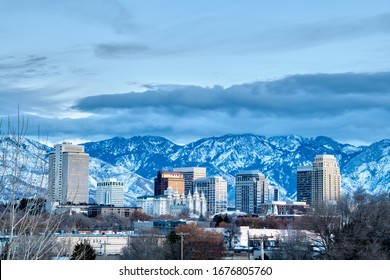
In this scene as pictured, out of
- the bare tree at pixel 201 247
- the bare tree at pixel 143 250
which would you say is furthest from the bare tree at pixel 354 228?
the bare tree at pixel 143 250

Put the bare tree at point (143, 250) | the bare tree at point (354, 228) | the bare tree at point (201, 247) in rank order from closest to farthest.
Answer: the bare tree at point (354, 228) → the bare tree at point (143, 250) → the bare tree at point (201, 247)

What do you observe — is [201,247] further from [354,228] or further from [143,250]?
[354,228]

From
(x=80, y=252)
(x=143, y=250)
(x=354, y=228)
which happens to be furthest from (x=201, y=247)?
(x=80, y=252)

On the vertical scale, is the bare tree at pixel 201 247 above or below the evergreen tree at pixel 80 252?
below

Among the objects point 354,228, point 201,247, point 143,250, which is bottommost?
point 201,247

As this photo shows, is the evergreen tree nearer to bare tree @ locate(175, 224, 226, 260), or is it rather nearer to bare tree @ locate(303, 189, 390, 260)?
bare tree @ locate(303, 189, 390, 260)

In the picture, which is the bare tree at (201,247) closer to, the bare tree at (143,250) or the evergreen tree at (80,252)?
the bare tree at (143,250)

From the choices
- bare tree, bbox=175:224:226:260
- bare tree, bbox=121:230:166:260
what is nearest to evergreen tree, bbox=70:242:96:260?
bare tree, bbox=121:230:166:260

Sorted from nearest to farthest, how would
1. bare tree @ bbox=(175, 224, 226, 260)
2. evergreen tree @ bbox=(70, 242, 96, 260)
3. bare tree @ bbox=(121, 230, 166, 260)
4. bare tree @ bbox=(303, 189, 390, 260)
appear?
evergreen tree @ bbox=(70, 242, 96, 260) < bare tree @ bbox=(303, 189, 390, 260) < bare tree @ bbox=(121, 230, 166, 260) < bare tree @ bbox=(175, 224, 226, 260)

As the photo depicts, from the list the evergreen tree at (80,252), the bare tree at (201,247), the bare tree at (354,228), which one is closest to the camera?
the evergreen tree at (80,252)
